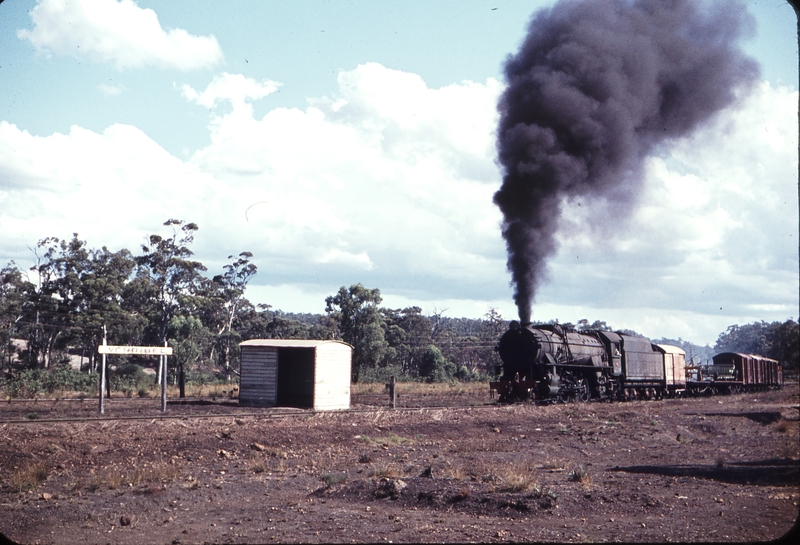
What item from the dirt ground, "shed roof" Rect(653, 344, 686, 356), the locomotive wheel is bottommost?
the dirt ground

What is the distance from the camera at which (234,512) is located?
10375 mm

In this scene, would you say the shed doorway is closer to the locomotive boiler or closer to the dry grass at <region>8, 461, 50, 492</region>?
the locomotive boiler

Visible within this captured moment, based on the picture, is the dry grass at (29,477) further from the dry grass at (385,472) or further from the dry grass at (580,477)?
the dry grass at (580,477)

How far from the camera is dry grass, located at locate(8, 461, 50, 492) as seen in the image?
1181 centimetres

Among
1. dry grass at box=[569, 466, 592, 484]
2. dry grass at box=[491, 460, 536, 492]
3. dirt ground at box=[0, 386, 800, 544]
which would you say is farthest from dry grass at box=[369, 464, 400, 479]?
dry grass at box=[569, 466, 592, 484]

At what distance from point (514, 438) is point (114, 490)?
11.3 m

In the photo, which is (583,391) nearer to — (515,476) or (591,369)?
(591,369)

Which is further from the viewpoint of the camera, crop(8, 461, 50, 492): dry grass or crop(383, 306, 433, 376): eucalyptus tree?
crop(383, 306, 433, 376): eucalyptus tree

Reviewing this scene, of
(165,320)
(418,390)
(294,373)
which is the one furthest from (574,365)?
(165,320)

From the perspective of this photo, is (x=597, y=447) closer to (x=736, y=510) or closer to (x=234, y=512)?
(x=736, y=510)

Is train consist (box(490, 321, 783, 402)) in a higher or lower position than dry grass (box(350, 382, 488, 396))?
higher

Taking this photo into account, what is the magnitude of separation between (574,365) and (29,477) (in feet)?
69.8

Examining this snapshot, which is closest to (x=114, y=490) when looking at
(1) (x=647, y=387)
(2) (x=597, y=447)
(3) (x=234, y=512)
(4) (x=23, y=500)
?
(4) (x=23, y=500)

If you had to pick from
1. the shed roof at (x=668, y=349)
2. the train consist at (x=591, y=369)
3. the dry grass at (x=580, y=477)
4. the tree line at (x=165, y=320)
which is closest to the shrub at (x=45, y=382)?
the tree line at (x=165, y=320)
